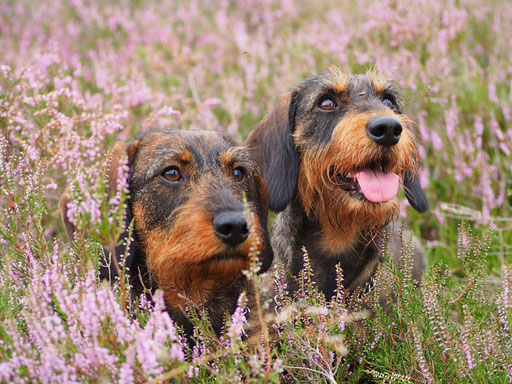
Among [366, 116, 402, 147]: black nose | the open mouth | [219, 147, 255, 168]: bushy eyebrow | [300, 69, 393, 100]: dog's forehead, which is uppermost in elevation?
[300, 69, 393, 100]: dog's forehead

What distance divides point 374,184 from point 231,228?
1066 mm

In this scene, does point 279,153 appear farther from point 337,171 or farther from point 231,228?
point 231,228

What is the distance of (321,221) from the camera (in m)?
3.43

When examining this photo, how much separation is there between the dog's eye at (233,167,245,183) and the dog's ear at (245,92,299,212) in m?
0.20

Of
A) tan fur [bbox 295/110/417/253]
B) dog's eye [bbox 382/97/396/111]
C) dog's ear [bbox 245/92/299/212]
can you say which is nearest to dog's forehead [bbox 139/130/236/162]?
dog's ear [bbox 245/92/299/212]

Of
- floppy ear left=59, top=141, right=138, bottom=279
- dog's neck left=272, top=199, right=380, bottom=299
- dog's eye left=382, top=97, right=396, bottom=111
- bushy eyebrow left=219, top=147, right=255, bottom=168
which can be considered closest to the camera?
floppy ear left=59, top=141, right=138, bottom=279

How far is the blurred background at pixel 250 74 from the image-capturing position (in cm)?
402

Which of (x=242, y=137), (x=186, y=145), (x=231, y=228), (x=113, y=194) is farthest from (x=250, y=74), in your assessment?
(x=231, y=228)

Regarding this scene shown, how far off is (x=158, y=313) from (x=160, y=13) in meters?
9.20

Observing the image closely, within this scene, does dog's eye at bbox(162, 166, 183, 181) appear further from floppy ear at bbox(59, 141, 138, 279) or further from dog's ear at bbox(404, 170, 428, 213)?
dog's ear at bbox(404, 170, 428, 213)

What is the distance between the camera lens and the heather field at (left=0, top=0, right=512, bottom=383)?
5.87ft

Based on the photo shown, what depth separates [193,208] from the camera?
2709mm

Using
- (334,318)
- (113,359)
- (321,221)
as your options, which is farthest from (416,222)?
(113,359)

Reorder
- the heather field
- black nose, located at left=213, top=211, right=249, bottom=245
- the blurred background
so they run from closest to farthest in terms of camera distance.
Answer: the heather field, black nose, located at left=213, top=211, right=249, bottom=245, the blurred background
